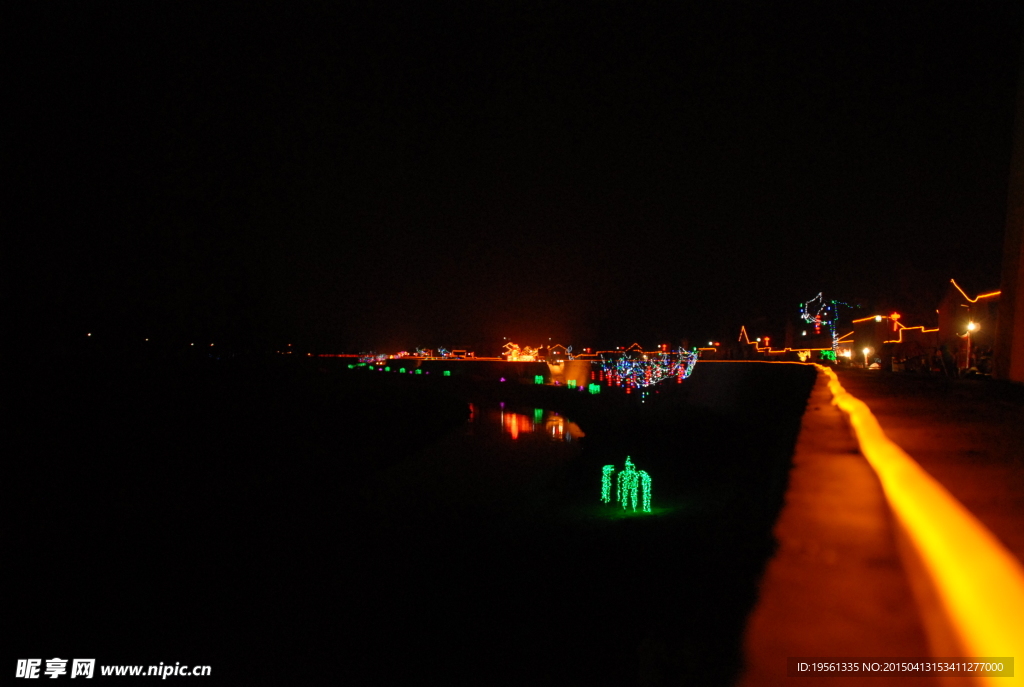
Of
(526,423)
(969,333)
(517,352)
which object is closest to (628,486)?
(969,333)

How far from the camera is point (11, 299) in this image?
2858cm

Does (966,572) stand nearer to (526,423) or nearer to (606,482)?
(606,482)

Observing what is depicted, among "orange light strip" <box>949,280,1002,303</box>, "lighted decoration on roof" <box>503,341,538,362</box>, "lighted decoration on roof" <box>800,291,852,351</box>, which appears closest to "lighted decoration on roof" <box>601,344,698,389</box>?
"lighted decoration on roof" <box>800,291,852,351</box>

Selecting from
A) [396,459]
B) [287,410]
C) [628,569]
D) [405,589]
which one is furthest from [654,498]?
[287,410]

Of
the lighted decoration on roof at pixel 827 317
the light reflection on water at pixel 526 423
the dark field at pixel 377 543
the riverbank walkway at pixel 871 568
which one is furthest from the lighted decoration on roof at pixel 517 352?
the riverbank walkway at pixel 871 568

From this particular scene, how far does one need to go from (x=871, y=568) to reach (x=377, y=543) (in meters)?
19.0

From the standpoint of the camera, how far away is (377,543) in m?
19.5

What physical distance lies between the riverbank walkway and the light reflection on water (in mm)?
42438

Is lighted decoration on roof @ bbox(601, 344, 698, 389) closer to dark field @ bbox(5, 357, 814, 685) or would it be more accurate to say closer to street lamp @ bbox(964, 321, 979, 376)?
dark field @ bbox(5, 357, 814, 685)

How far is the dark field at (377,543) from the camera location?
9.54 metres

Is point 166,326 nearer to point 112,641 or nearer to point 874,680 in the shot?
point 112,641

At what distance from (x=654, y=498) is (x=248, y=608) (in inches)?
507

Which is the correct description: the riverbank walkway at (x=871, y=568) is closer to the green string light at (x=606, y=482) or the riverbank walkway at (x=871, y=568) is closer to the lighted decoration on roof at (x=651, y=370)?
the green string light at (x=606, y=482)

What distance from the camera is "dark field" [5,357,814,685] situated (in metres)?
9.54
